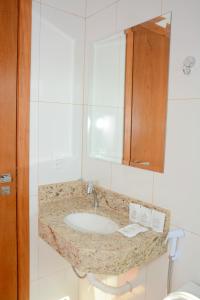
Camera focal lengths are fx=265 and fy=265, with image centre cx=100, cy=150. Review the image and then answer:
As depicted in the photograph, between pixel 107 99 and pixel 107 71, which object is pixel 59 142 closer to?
pixel 107 99

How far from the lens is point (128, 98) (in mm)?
1562

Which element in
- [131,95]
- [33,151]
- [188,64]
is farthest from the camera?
[33,151]

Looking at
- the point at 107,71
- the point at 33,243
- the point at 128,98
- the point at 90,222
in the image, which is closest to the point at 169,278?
the point at 90,222

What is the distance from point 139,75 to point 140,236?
2.83ft

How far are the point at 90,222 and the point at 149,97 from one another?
2.69 feet

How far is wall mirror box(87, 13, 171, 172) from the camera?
1348mm

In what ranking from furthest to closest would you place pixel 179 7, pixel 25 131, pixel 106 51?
pixel 106 51 < pixel 25 131 < pixel 179 7

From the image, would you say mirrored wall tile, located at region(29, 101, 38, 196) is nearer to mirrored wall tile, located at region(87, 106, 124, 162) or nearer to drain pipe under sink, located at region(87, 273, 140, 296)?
mirrored wall tile, located at region(87, 106, 124, 162)

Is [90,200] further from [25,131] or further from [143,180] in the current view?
[25,131]

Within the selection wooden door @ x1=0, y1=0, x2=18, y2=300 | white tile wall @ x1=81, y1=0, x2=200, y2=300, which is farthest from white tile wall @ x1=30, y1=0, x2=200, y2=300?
wooden door @ x1=0, y1=0, x2=18, y2=300

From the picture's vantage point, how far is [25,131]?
1592 mm

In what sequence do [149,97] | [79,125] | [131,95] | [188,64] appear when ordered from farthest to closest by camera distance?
[79,125]
[131,95]
[149,97]
[188,64]

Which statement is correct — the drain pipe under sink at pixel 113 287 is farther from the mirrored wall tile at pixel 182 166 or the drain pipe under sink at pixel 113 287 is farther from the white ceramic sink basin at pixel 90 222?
the mirrored wall tile at pixel 182 166

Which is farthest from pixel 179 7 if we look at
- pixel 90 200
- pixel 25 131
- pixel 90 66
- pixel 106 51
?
pixel 90 200
